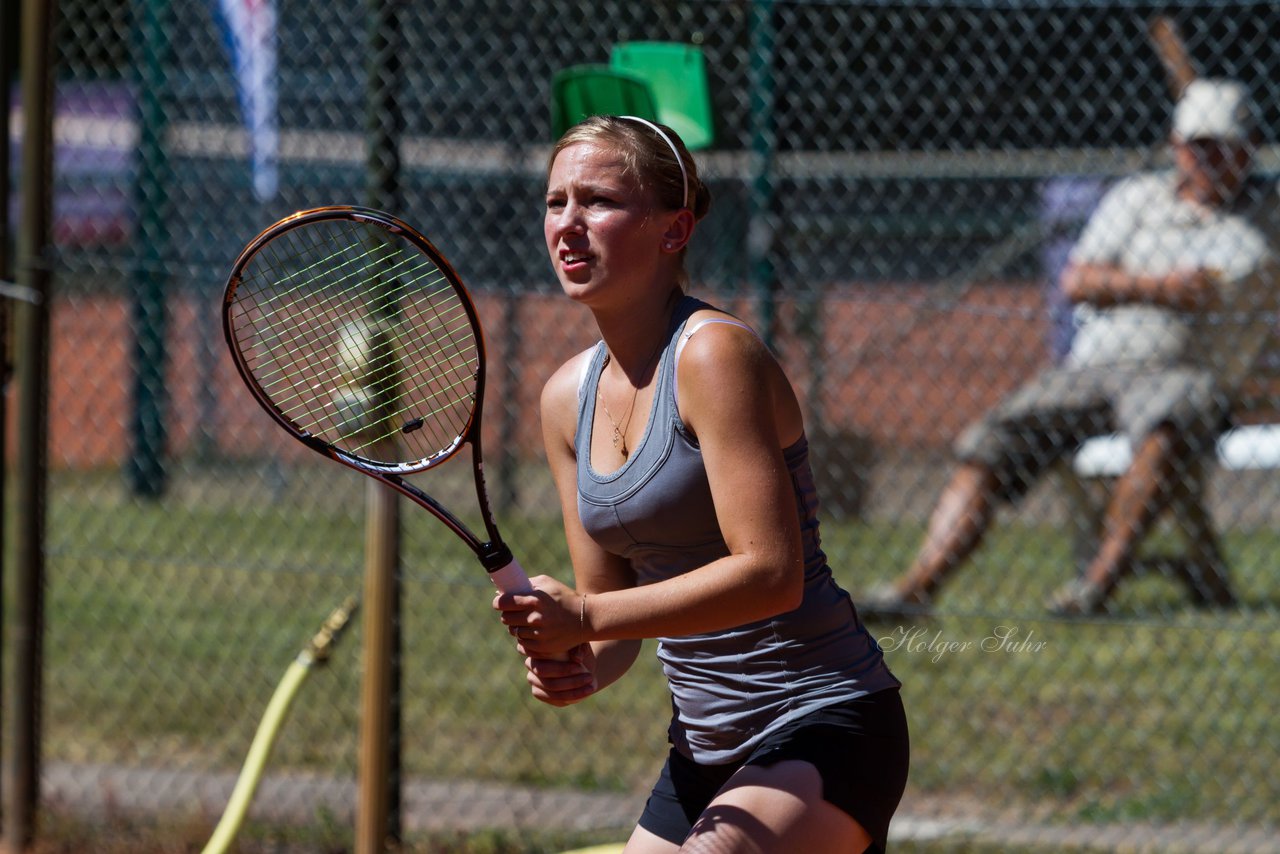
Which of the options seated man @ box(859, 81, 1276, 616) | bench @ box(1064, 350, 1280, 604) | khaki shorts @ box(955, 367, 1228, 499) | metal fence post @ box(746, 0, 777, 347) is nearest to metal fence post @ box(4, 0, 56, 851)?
metal fence post @ box(746, 0, 777, 347)

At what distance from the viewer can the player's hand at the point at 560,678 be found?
86.7 inches

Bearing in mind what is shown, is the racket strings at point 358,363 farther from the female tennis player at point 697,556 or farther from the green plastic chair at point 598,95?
the green plastic chair at point 598,95

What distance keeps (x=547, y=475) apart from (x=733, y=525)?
4815 mm

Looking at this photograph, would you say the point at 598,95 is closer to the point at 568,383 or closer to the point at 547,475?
the point at 568,383

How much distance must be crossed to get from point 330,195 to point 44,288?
2555 millimetres

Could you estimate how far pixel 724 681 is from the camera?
240 cm

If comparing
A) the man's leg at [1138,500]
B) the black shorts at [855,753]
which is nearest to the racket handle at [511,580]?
the black shorts at [855,753]

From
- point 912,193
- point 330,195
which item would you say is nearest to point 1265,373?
point 912,193

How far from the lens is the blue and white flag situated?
18.0 feet

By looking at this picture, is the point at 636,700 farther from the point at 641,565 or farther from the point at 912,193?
the point at 912,193

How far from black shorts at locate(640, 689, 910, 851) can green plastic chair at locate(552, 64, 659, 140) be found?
1.81m

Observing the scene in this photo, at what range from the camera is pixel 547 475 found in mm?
6926

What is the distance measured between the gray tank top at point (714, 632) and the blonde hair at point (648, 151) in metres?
0.18

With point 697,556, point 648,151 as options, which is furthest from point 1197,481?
point 648,151
